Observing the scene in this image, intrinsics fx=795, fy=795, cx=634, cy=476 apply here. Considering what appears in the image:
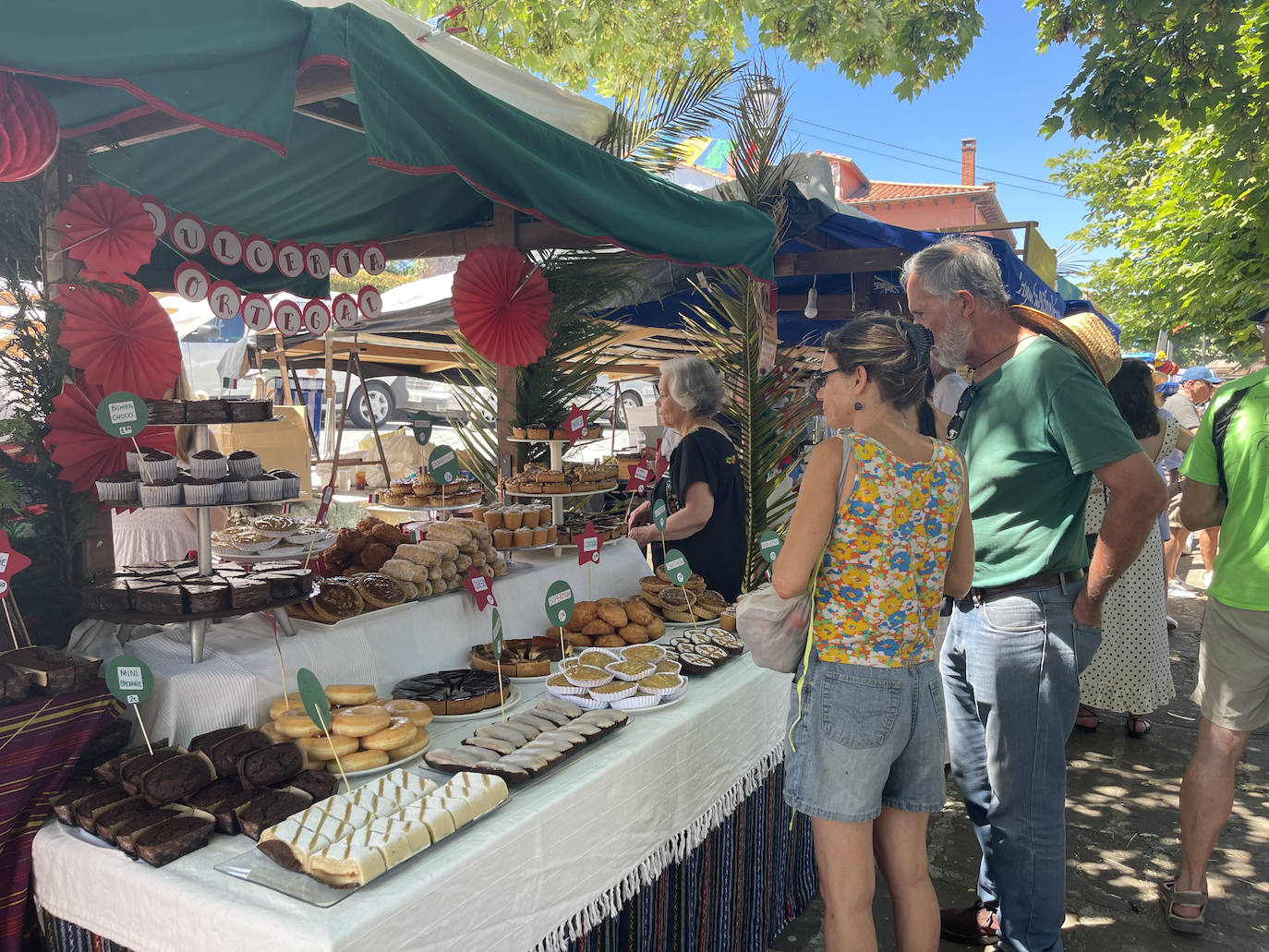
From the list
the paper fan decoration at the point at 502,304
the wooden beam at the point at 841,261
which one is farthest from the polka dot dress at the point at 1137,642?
the paper fan decoration at the point at 502,304

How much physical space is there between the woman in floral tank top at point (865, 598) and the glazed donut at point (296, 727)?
4.03 ft

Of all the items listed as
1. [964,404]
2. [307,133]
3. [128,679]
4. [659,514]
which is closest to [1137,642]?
[964,404]

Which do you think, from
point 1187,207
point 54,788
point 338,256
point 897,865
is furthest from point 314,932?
point 1187,207

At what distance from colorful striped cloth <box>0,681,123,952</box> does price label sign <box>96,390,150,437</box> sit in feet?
2.11

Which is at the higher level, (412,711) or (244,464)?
(244,464)

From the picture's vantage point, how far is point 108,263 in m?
2.22

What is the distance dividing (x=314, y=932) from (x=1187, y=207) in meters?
10.1

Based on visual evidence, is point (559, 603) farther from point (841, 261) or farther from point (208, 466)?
point (841, 261)

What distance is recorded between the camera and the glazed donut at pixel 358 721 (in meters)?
2.00

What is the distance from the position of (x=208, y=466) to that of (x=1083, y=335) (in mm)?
2683

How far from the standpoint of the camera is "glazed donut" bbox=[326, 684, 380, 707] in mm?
2162

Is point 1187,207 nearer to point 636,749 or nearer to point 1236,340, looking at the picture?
point 1236,340

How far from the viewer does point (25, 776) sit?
1.73 m

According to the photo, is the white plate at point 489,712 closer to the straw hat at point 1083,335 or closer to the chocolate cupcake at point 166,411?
the chocolate cupcake at point 166,411
